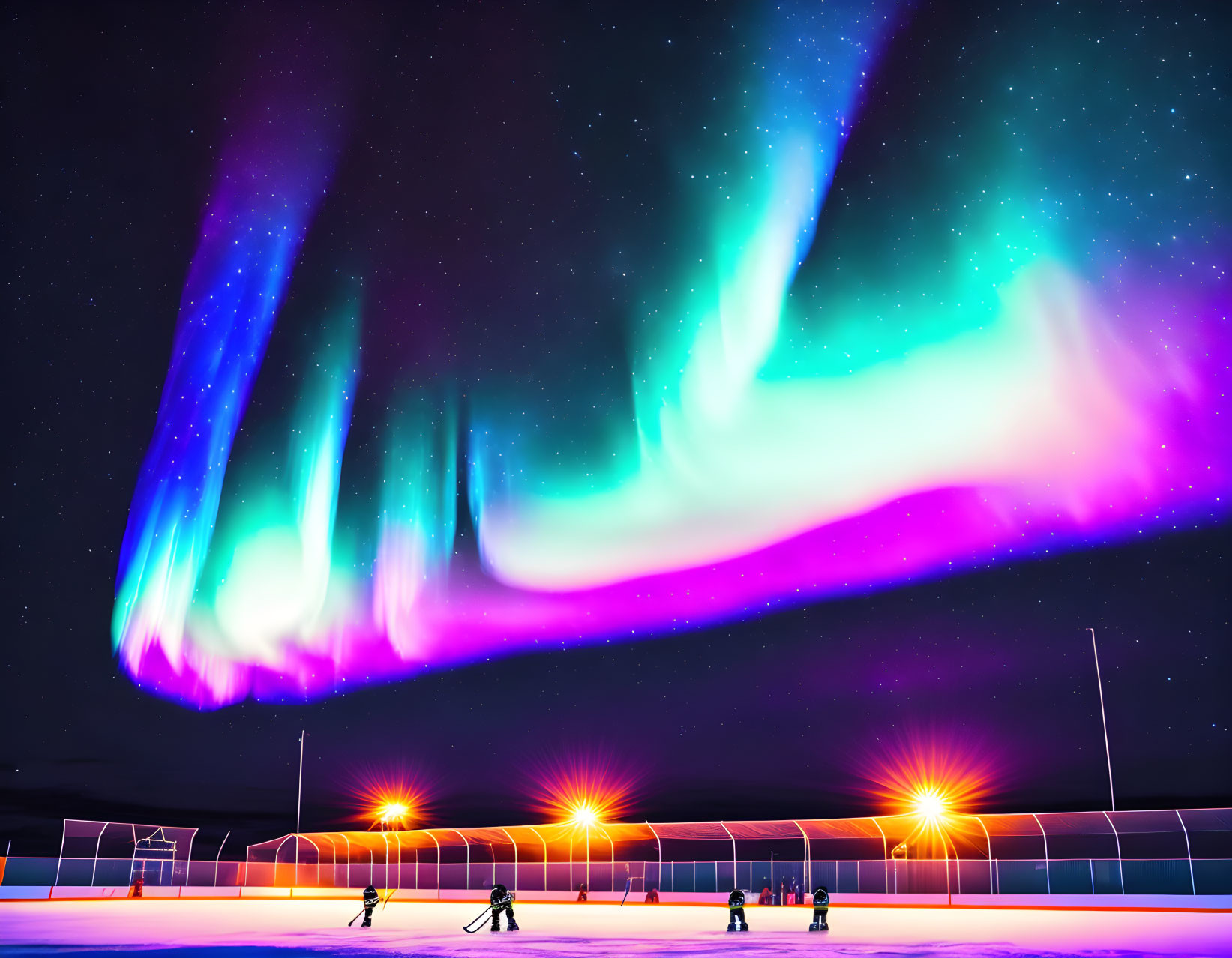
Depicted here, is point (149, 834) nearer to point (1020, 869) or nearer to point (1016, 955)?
point (1020, 869)

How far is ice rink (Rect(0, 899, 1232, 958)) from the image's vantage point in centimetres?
2228

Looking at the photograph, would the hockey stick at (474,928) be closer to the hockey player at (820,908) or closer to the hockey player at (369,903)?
the hockey player at (369,903)

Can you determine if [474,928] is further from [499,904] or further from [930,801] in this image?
[930,801]

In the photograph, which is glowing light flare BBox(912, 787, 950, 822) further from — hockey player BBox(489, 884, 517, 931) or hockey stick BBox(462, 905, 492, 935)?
hockey player BBox(489, 884, 517, 931)

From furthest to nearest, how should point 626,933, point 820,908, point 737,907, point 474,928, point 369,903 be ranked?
1. point 369,903
2. point 474,928
3. point 737,907
4. point 820,908
5. point 626,933

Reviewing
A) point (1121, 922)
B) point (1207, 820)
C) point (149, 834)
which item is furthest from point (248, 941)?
point (149, 834)

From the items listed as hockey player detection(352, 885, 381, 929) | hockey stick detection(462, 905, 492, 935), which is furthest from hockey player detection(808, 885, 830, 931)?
hockey player detection(352, 885, 381, 929)

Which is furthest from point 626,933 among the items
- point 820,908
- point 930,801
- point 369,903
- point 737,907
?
point 930,801

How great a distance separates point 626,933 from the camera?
93.2 feet

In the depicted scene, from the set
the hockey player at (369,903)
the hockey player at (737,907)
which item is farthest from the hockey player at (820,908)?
the hockey player at (369,903)

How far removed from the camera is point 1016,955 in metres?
20.6

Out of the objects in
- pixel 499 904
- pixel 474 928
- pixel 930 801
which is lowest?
pixel 474 928

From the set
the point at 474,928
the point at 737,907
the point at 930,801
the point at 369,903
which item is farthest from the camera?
the point at 930,801

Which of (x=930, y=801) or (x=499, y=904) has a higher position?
(x=930, y=801)
